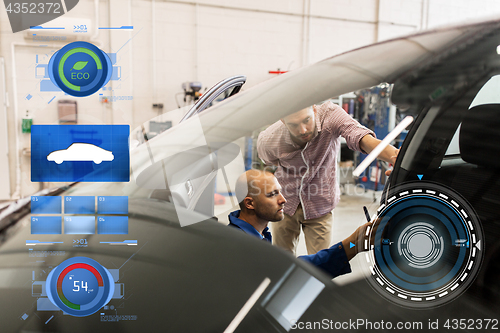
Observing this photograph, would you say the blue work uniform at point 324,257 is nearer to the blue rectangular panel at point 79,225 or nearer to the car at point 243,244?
the car at point 243,244

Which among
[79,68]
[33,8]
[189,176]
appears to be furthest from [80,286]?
[33,8]

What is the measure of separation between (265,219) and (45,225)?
12.2 inches

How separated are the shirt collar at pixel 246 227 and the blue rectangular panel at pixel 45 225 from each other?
0.80 feet

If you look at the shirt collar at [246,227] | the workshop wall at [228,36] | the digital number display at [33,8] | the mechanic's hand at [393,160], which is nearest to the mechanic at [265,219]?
the shirt collar at [246,227]

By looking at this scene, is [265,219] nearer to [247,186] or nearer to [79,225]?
[247,186]

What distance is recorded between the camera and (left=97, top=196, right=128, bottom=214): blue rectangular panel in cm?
40

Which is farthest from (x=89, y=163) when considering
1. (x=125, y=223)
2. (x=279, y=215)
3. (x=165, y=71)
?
(x=165, y=71)

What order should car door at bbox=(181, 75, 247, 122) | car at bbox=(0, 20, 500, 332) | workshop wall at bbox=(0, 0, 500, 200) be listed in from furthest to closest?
workshop wall at bbox=(0, 0, 500, 200) → car door at bbox=(181, 75, 247, 122) → car at bbox=(0, 20, 500, 332)

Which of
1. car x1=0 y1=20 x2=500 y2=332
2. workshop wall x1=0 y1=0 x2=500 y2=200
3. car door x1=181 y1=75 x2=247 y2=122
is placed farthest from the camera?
workshop wall x1=0 y1=0 x2=500 y2=200

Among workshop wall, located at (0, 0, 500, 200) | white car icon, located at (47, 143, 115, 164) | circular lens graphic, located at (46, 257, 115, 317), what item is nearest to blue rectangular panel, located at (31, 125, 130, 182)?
white car icon, located at (47, 143, 115, 164)

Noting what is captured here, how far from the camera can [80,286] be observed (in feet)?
1.29

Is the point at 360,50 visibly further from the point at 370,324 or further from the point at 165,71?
the point at 165,71

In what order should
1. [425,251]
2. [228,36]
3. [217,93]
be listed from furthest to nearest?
1. [228,36]
2. [217,93]
3. [425,251]

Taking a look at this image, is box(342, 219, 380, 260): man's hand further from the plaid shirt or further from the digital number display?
the digital number display
